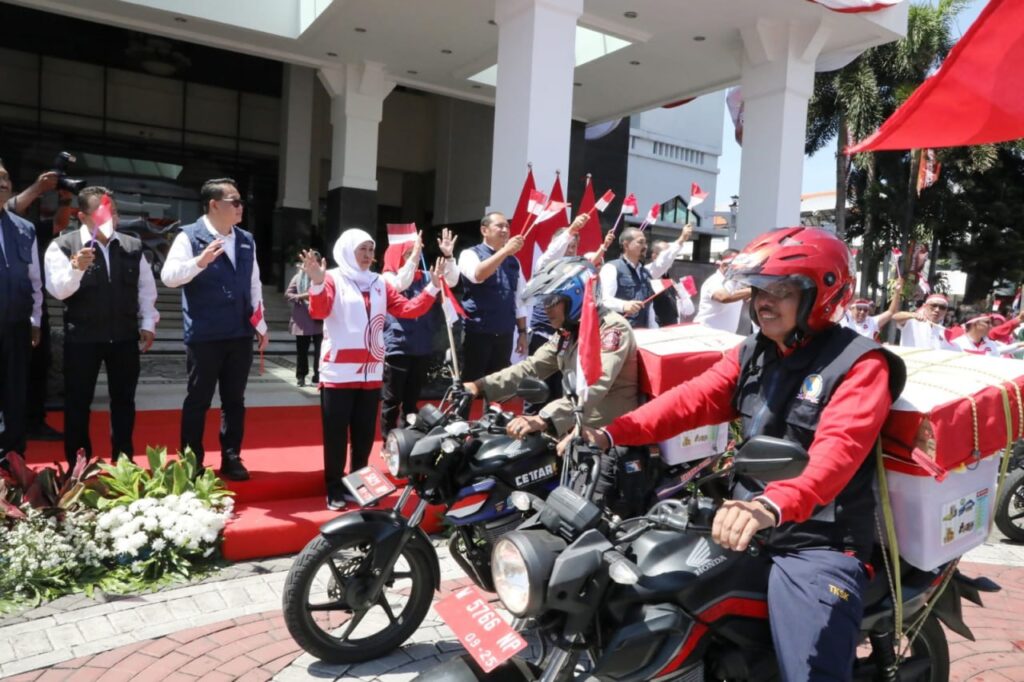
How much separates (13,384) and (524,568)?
4.26 metres

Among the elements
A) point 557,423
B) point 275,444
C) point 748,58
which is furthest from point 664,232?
point 557,423

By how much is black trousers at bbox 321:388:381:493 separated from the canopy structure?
3.26 m

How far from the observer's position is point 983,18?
3.75 m

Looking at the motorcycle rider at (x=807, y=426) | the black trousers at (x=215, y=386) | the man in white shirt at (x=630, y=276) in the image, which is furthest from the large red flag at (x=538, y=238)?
the motorcycle rider at (x=807, y=426)

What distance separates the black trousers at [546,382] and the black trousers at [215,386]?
1.93m

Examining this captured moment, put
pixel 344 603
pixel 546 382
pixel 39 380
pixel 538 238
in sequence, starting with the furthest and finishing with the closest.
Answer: pixel 538 238, pixel 39 380, pixel 546 382, pixel 344 603

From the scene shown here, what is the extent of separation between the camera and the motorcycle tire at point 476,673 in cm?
183

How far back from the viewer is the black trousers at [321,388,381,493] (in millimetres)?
4660

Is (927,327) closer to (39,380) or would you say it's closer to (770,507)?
(770,507)

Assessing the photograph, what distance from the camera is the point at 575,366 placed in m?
3.46

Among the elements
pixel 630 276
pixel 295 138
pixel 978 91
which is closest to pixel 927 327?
pixel 630 276

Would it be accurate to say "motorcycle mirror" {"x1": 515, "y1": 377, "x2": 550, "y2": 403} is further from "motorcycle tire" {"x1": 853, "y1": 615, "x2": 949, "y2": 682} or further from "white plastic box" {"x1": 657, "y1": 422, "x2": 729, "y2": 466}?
"motorcycle tire" {"x1": 853, "y1": 615, "x2": 949, "y2": 682}

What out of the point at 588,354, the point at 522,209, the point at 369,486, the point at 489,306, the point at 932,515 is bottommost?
the point at 369,486

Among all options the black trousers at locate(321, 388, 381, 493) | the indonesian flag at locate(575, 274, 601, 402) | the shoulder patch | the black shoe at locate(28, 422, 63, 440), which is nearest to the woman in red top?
the black trousers at locate(321, 388, 381, 493)
